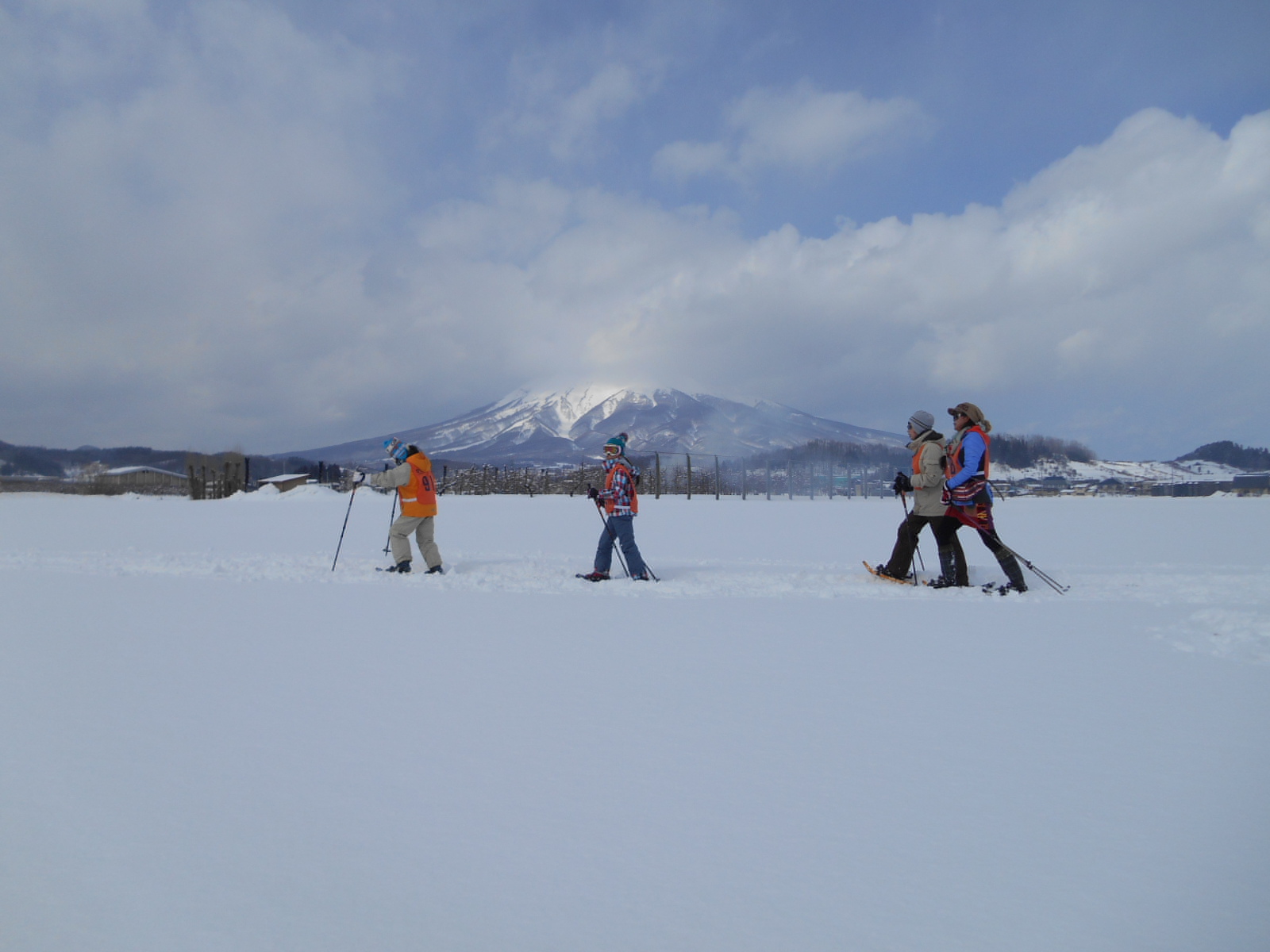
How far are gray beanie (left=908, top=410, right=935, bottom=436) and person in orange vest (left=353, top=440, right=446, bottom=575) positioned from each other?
219 inches

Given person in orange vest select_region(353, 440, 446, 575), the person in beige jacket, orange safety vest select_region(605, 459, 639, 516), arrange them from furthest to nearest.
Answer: person in orange vest select_region(353, 440, 446, 575)
orange safety vest select_region(605, 459, 639, 516)
the person in beige jacket

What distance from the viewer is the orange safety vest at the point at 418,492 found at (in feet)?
28.0

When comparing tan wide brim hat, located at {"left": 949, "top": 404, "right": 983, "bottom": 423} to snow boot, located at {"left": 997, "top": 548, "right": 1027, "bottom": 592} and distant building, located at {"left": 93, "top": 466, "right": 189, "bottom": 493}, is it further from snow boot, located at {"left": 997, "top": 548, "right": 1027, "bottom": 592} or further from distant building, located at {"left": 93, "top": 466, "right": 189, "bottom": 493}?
distant building, located at {"left": 93, "top": 466, "right": 189, "bottom": 493}

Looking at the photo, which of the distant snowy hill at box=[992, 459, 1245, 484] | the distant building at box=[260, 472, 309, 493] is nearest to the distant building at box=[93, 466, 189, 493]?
the distant building at box=[260, 472, 309, 493]

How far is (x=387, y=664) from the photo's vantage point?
4.12m

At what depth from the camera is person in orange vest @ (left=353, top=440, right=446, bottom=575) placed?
8.41 metres

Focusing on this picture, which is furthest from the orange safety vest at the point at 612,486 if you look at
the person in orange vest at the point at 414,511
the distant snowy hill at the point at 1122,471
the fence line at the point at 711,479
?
the distant snowy hill at the point at 1122,471

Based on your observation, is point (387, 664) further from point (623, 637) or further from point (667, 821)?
point (667, 821)

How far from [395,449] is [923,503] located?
6329mm

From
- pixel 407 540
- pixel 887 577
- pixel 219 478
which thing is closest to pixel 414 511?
pixel 407 540

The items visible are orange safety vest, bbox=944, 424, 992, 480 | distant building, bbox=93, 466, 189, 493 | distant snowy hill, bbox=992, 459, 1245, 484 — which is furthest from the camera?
distant building, bbox=93, 466, 189, 493

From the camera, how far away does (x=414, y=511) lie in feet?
27.9

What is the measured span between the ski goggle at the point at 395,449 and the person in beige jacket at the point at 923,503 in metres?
5.92

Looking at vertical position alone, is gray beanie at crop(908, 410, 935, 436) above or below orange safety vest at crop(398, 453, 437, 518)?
above
